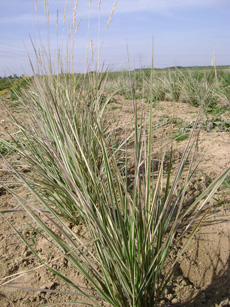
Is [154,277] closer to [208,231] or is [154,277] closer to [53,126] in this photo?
[208,231]

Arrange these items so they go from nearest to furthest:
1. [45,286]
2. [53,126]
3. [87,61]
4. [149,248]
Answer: [149,248]
[45,286]
[53,126]
[87,61]

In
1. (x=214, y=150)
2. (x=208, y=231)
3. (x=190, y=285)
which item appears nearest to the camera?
(x=190, y=285)

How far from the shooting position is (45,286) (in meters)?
1.37

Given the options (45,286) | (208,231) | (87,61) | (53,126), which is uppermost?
(87,61)

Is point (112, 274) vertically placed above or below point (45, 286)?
→ above

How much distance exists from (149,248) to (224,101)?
371 centimetres

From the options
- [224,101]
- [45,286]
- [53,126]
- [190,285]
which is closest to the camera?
[190,285]

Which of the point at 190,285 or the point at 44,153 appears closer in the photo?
the point at 190,285

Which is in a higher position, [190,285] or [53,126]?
[53,126]

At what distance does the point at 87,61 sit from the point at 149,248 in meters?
1.33

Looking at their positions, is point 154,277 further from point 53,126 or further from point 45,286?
point 53,126

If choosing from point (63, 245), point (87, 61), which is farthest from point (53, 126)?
point (63, 245)

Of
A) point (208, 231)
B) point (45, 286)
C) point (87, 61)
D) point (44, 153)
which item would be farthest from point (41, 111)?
point (208, 231)

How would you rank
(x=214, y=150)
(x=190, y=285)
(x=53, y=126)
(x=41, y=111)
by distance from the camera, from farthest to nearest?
(x=214, y=150)
(x=41, y=111)
(x=53, y=126)
(x=190, y=285)
